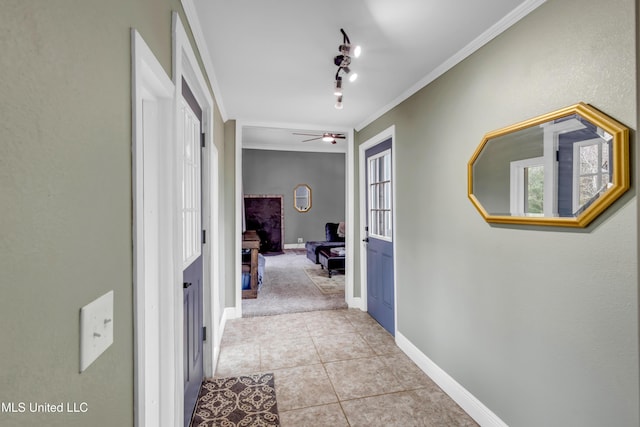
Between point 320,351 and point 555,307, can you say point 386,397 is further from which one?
point 555,307

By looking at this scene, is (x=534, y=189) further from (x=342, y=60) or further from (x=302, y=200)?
(x=302, y=200)

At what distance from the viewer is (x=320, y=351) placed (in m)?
2.87

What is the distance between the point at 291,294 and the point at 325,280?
945 millimetres

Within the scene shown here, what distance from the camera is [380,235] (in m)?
3.60

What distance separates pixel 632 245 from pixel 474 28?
1.41m

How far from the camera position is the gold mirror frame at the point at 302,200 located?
8664 millimetres

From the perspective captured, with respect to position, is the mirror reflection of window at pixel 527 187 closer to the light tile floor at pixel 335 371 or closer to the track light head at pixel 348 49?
the track light head at pixel 348 49

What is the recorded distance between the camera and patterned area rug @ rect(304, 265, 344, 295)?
15.8 ft

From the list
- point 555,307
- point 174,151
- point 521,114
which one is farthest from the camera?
point 521,114

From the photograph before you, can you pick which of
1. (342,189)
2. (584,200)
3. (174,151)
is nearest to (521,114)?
(584,200)

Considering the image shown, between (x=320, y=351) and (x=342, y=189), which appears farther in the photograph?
(x=342, y=189)

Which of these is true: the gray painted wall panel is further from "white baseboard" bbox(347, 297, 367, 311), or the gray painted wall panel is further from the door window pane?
"white baseboard" bbox(347, 297, 367, 311)
